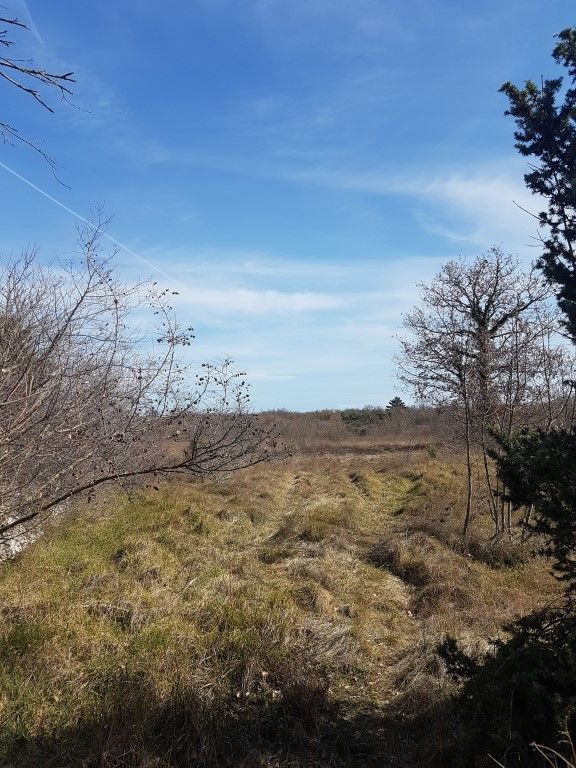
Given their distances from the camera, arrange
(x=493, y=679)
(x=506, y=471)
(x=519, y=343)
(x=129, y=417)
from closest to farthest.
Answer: (x=493, y=679) < (x=506, y=471) < (x=129, y=417) < (x=519, y=343)

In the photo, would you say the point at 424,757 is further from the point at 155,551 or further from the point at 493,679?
the point at 155,551

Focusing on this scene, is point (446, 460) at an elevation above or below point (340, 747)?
above

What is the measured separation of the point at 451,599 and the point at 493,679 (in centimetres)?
384

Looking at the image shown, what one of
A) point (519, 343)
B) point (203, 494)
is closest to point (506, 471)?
point (519, 343)

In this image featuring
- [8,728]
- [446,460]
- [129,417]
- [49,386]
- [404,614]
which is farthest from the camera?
[446,460]

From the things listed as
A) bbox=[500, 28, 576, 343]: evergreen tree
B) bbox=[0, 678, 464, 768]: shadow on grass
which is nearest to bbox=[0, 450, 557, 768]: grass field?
bbox=[0, 678, 464, 768]: shadow on grass

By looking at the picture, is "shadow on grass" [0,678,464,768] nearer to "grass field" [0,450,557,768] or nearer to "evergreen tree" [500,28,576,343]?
"grass field" [0,450,557,768]

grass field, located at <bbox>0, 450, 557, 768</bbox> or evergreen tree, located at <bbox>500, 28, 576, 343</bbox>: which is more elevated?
evergreen tree, located at <bbox>500, 28, 576, 343</bbox>

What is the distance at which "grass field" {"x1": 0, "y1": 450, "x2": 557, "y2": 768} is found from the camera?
4.03 m

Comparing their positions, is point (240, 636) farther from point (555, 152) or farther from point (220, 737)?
point (555, 152)

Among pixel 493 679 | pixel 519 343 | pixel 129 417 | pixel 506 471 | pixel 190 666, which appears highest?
pixel 519 343

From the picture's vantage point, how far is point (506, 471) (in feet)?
12.1

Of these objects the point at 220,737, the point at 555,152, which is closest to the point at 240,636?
the point at 220,737

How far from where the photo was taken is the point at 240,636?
211 inches
